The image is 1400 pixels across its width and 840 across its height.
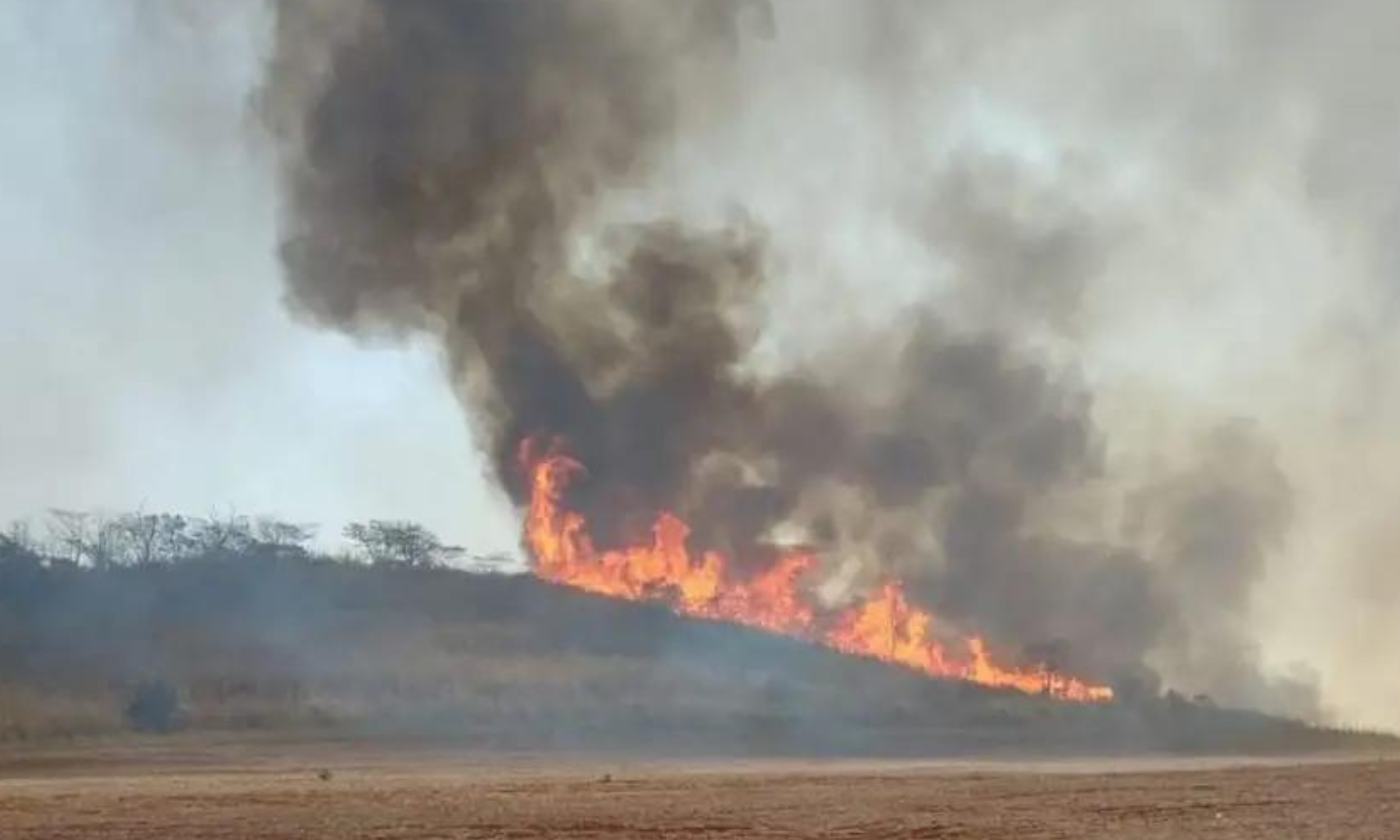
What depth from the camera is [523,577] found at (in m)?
86.9

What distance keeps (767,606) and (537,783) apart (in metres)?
39.7

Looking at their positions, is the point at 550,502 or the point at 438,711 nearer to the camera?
the point at 438,711

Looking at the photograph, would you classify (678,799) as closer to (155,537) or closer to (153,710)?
(153,710)

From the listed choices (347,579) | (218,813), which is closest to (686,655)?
(347,579)

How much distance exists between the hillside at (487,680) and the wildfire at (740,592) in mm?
1436

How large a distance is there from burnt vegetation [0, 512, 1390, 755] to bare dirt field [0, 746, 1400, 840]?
10.8 meters

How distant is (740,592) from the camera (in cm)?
7662

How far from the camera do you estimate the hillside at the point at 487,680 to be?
59.9 metres

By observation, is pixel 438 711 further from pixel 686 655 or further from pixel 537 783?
pixel 537 783

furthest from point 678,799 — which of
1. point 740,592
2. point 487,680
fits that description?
point 740,592

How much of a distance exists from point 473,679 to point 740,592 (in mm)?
13922

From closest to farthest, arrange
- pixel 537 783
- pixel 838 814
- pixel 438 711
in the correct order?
pixel 838 814 → pixel 537 783 → pixel 438 711

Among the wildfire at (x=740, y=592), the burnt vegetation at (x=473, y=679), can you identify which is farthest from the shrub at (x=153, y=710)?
the wildfire at (x=740, y=592)

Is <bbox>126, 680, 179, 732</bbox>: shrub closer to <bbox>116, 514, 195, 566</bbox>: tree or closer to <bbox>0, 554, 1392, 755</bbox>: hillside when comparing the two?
<bbox>0, 554, 1392, 755</bbox>: hillside
